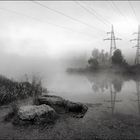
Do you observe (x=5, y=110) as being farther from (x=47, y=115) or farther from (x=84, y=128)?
(x=84, y=128)

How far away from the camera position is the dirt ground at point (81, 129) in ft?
22.4

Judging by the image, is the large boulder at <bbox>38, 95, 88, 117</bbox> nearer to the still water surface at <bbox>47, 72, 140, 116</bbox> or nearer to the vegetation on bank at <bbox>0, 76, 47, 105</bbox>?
the still water surface at <bbox>47, 72, 140, 116</bbox>

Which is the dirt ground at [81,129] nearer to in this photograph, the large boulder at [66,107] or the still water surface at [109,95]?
the large boulder at [66,107]

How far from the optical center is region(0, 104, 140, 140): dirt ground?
22.4 ft

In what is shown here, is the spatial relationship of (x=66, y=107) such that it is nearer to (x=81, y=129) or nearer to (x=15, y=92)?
(x=81, y=129)

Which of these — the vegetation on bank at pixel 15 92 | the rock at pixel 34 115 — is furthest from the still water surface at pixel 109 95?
the rock at pixel 34 115

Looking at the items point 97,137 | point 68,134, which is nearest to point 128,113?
point 97,137

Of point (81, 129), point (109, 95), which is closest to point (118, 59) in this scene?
point (109, 95)

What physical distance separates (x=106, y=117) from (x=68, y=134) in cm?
307

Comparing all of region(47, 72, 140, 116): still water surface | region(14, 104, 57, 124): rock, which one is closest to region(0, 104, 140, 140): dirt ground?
region(14, 104, 57, 124): rock

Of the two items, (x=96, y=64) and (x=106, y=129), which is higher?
(x=96, y=64)

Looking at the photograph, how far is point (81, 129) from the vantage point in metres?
7.56

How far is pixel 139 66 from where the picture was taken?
53.8m

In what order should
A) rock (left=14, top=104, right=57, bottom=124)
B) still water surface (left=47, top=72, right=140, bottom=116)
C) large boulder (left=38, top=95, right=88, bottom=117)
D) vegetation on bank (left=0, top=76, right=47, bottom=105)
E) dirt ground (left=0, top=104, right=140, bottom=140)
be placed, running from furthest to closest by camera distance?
vegetation on bank (left=0, top=76, right=47, bottom=105) < still water surface (left=47, top=72, right=140, bottom=116) < large boulder (left=38, top=95, right=88, bottom=117) < rock (left=14, top=104, right=57, bottom=124) < dirt ground (left=0, top=104, right=140, bottom=140)
